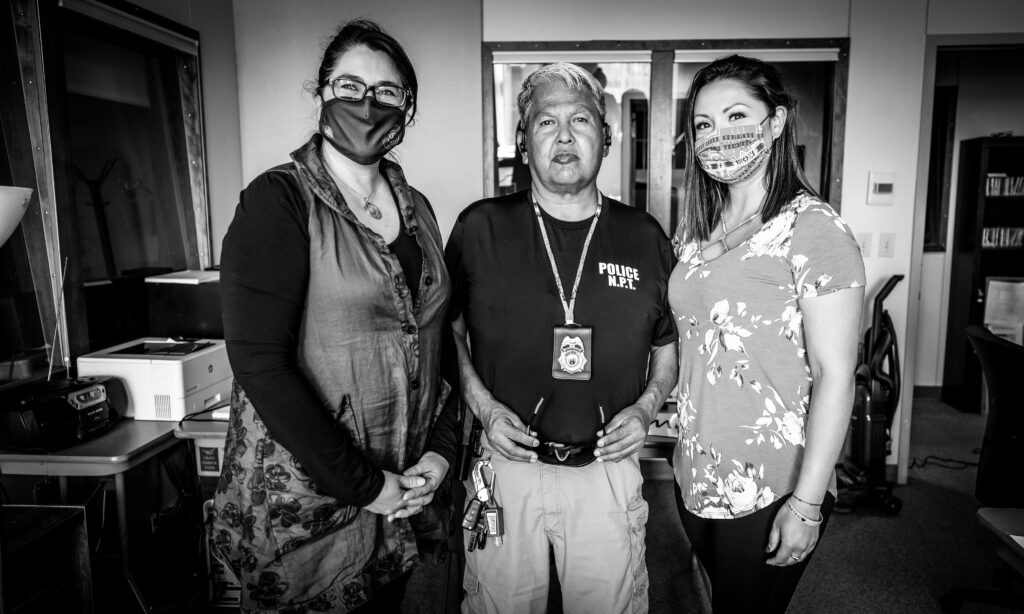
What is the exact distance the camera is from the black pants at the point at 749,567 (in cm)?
131

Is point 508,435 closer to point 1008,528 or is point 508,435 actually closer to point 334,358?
point 334,358

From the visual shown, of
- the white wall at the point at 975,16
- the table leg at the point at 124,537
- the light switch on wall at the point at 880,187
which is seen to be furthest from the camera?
the light switch on wall at the point at 880,187

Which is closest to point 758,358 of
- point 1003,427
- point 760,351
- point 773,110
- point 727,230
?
point 760,351

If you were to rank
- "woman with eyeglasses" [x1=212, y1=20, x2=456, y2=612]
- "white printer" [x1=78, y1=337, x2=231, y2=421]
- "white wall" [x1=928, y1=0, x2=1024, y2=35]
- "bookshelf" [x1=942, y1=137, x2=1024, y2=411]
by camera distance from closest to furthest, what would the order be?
"woman with eyeglasses" [x1=212, y1=20, x2=456, y2=612] < "white printer" [x1=78, y1=337, x2=231, y2=421] < "white wall" [x1=928, y1=0, x2=1024, y2=35] < "bookshelf" [x1=942, y1=137, x2=1024, y2=411]

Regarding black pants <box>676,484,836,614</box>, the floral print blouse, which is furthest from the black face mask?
black pants <box>676,484,836,614</box>

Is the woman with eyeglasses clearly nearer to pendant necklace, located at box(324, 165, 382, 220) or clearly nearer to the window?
pendant necklace, located at box(324, 165, 382, 220)

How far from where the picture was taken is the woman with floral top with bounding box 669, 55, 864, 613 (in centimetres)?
123

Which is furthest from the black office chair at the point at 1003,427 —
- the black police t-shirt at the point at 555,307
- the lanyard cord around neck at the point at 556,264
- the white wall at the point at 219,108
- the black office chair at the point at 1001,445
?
the white wall at the point at 219,108

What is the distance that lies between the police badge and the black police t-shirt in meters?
0.02

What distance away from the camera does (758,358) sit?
130 centimetres

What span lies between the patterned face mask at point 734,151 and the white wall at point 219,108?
2.71 metres

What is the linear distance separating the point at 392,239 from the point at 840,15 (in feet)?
10.7

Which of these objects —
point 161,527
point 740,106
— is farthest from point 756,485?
point 161,527

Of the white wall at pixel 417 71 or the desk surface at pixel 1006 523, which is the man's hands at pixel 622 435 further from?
the white wall at pixel 417 71
